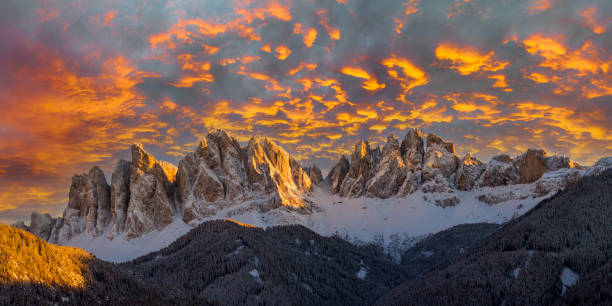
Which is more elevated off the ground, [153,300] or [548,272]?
[153,300]

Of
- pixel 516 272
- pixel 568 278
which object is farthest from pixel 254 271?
pixel 568 278

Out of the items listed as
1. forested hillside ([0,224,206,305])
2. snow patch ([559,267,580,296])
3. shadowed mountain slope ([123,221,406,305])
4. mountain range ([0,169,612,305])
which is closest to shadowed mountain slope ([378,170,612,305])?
snow patch ([559,267,580,296])

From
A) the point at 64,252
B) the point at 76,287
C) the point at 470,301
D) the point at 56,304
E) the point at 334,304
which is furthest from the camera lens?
the point at 334,304

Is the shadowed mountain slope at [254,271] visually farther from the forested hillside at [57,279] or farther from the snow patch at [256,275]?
the forested hillside at [57,279]

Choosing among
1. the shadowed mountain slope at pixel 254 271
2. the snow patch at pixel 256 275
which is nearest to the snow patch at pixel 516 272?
the shadowed mountain slope at pixel 254 271

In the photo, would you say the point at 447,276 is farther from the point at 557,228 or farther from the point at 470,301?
the point at 557,228

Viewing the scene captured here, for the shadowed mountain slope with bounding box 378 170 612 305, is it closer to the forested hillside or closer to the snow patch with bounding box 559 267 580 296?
the snow patch with bounding box 559 267 580 296

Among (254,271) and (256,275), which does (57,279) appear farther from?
(254,271)

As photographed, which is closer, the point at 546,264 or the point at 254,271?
the point at 546,264

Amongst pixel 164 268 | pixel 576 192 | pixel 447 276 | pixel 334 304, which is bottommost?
pixel 334 304

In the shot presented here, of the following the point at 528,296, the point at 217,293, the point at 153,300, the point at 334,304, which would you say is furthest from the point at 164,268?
the point at 528,296

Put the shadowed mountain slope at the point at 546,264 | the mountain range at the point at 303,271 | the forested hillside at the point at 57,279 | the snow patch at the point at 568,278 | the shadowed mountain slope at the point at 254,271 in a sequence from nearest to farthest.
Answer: the forested hillside at the point at 57,279
the mountain range at the point at 303,271
the shadowed mountain slope at the point at 546,264
the snow patch at the point at 568,278
the shadowed mountain slope at the point at 254,271
